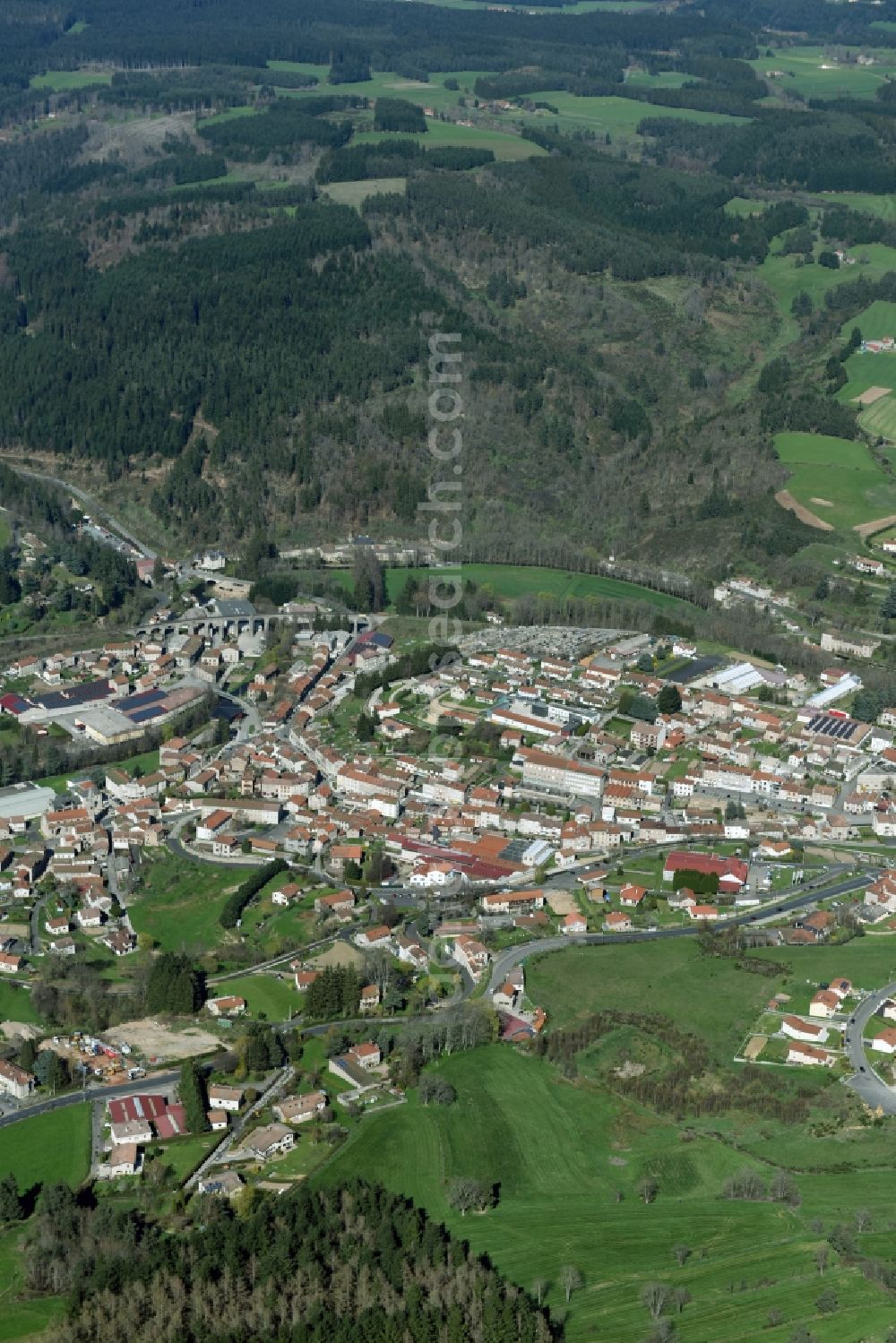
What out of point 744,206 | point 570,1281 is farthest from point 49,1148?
point 744,206

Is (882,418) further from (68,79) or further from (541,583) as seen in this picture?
(68,79)

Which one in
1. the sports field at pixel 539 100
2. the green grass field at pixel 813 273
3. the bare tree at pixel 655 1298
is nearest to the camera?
the bare tree at pixel 655 1298

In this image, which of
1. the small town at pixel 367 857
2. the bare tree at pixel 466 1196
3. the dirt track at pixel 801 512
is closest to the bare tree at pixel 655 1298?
the bare tree at pixel 466 1196

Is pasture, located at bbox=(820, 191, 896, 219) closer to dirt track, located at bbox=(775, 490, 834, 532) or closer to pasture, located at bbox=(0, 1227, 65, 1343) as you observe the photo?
dirt track, located at bbox=(775, 490, 834, 532)

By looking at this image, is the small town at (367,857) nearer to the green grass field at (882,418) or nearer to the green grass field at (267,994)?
the green grass field at (267,994)

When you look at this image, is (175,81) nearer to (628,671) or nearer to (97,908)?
(628,671)

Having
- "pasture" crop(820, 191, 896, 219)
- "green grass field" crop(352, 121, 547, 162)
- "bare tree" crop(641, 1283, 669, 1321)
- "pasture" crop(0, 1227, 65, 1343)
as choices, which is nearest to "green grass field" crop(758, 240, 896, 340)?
"pasture" crop(820, 191, 896, 219)
